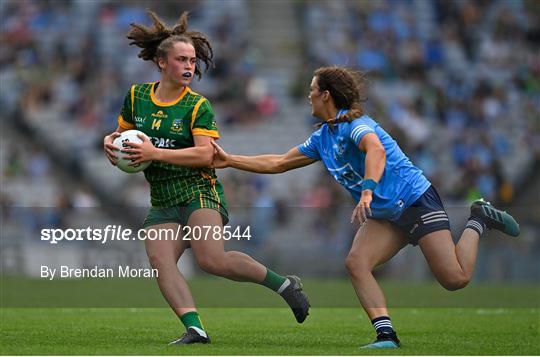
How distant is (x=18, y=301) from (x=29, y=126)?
10.9m

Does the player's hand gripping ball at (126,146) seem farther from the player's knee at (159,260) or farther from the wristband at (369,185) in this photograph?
the wristband at (369,185)

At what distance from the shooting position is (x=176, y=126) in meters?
8.97

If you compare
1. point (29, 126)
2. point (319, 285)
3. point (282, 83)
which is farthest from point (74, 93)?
point (319, 285)

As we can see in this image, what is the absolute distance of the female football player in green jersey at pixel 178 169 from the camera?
8836 mm

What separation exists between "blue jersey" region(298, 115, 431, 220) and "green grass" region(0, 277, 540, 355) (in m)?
1.02

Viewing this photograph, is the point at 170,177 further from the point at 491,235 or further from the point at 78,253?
the point at 491,235

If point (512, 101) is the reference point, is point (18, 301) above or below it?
Answer: below

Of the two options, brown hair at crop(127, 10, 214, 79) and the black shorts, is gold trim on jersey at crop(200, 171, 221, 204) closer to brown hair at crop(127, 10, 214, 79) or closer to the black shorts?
brown hair at crop(127, 10, 214, 79)

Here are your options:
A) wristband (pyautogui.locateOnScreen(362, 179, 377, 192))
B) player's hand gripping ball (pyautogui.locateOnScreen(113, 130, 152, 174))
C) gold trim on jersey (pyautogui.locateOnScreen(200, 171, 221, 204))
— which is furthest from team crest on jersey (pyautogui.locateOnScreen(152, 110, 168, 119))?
wristband (pyautogui.locateOnScreen(362, 179, 377, 192))

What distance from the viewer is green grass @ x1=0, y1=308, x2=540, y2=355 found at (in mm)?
8430

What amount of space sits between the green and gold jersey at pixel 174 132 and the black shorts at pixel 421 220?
1.36 m

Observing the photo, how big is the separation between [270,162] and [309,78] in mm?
16355

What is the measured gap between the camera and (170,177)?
29.8ft

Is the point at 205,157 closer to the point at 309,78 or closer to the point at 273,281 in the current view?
the point at 273,281
